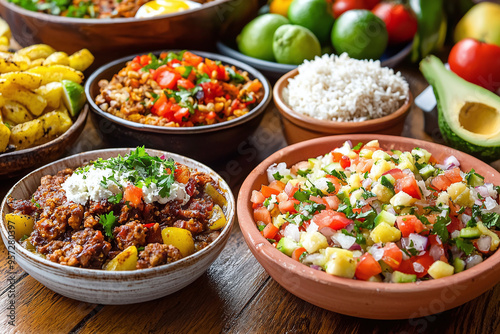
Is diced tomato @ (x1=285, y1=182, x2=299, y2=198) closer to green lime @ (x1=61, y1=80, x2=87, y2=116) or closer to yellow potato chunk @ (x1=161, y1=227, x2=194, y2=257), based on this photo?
yellow potato chunk @ (x1=161, y1=227, x2=194, y2=257)

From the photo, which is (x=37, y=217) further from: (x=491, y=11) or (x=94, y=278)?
(x=491, y=11)

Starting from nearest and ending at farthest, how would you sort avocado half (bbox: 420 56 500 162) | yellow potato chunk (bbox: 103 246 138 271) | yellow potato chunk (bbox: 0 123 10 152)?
1. yellow potato chunk (bbox: 103 246 138 271)
2. yellow potato chunk (bbox: 0 123 10 152)
3. avocado half (bbox: 420 56 500 162)

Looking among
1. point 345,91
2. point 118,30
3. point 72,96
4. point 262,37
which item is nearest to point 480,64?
Answer: point 345,91

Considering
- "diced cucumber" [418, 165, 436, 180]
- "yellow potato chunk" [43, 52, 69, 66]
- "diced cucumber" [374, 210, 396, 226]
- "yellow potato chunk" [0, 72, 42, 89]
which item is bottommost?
"diced cucumber" [418, 165, 436, 180]

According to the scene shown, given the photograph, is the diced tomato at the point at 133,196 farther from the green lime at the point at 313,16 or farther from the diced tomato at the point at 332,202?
the green lime at the point at 313,16

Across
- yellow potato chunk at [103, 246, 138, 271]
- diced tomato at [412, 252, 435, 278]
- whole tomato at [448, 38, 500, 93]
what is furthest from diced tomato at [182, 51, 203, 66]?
diced tomato at [412, 252, 435, 278]

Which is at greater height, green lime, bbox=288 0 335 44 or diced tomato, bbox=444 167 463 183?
green lime, bbox=288 0 335 44

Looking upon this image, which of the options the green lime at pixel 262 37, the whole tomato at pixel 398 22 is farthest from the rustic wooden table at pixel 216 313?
the whole tomato at pixel 398 22

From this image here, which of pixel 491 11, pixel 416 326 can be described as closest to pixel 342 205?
pixel 416 326
